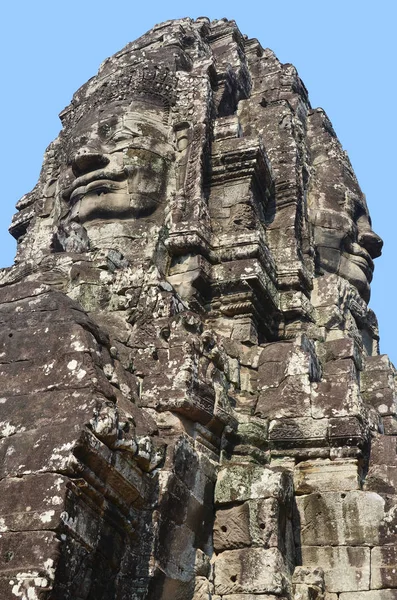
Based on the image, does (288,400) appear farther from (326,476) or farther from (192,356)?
(192,356)

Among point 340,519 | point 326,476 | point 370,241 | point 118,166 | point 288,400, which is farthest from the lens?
point 370,241

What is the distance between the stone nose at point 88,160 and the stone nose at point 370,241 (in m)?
4.16

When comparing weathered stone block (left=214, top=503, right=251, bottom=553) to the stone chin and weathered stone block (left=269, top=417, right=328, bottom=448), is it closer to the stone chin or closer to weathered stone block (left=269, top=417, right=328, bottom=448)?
weathered stone block (left=269, top=417, right=328, bottom=448)

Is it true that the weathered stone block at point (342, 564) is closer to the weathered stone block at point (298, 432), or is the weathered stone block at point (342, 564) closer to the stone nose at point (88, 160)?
the weathered stone block at point (298, 432)

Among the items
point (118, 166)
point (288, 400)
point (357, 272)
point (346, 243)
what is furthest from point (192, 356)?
point (346, 243)

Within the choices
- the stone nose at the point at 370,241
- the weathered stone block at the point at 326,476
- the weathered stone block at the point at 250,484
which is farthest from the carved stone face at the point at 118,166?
the weathered stone block at the point at 250,484

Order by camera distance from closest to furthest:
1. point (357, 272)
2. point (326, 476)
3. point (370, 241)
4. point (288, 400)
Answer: point (326, 476), point (288, 400), point (357, 272), point (370, 241)

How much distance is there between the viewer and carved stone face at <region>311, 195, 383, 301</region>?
40.2 ft

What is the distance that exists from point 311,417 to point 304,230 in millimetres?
3994

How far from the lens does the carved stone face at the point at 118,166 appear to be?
10.5 meters

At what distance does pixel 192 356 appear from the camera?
7699 mm

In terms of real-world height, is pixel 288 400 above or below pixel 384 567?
above

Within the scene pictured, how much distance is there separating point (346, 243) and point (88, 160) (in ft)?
13.3

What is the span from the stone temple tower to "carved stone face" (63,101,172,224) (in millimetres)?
27
